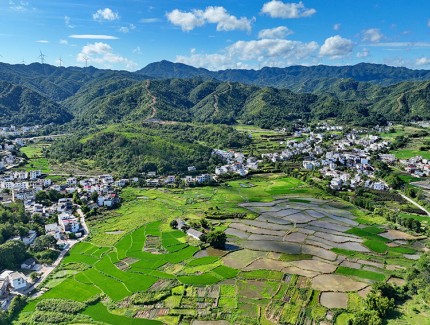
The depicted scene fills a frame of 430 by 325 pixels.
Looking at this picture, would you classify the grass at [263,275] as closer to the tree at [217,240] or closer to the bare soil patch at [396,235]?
the tree at [217,240]

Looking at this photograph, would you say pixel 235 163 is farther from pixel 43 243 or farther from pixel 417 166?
pixel 43 243

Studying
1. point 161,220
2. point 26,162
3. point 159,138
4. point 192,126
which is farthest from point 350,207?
point 192,126

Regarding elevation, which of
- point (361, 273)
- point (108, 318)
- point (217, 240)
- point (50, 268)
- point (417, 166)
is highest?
point (417, 166)

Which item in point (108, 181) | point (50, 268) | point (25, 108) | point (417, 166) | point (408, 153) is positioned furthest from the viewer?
point (25, 108)

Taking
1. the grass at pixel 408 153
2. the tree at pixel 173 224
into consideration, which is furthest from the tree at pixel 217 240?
the grass at pixel 408 153

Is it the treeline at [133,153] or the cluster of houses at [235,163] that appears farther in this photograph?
the treeline at [133,153]

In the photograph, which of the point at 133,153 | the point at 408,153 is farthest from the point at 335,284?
the point at 408,153
